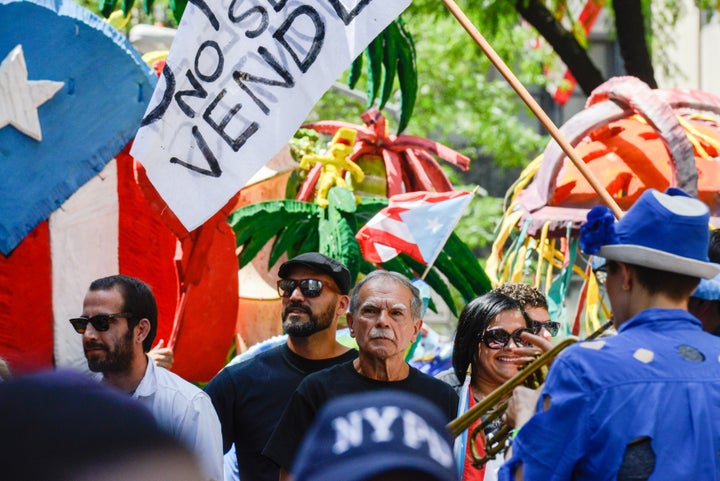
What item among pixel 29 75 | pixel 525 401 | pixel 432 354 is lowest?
pixel 432 354

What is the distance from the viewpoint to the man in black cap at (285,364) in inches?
175

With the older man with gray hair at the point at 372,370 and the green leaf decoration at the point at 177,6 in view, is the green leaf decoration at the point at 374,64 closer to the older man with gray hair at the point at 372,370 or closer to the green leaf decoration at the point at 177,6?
the green leaf decoration at the point at 177,6

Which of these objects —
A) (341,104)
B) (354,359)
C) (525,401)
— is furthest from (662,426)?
(341,104)

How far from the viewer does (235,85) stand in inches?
183

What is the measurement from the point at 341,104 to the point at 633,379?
1267 cm

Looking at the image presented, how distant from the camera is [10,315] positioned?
18.9 feet

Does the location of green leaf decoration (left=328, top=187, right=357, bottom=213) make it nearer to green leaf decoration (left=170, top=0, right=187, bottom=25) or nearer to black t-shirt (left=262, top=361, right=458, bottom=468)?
green leaf decoration (left=170, top=0, right=187, bottom=25)

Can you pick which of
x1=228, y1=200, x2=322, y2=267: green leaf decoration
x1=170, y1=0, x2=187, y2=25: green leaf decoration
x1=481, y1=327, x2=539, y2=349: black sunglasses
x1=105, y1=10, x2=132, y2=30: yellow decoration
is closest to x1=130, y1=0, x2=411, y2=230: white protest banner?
x1=481, y1=327, x2=539, y2=349: black sunglasses

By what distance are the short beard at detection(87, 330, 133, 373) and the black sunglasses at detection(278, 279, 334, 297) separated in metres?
0.73

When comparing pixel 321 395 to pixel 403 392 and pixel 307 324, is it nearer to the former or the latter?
pixel 307 324

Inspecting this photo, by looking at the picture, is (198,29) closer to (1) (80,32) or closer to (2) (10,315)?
(1) (80,32)

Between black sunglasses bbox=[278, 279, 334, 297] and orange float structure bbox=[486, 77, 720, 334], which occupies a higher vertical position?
orange float structure bbox=[486, 77, 720, 334]

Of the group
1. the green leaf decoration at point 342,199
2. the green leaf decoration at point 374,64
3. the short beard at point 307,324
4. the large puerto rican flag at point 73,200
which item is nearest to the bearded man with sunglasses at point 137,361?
the short beard at point 307,324

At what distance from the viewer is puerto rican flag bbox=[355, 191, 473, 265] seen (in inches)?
260
